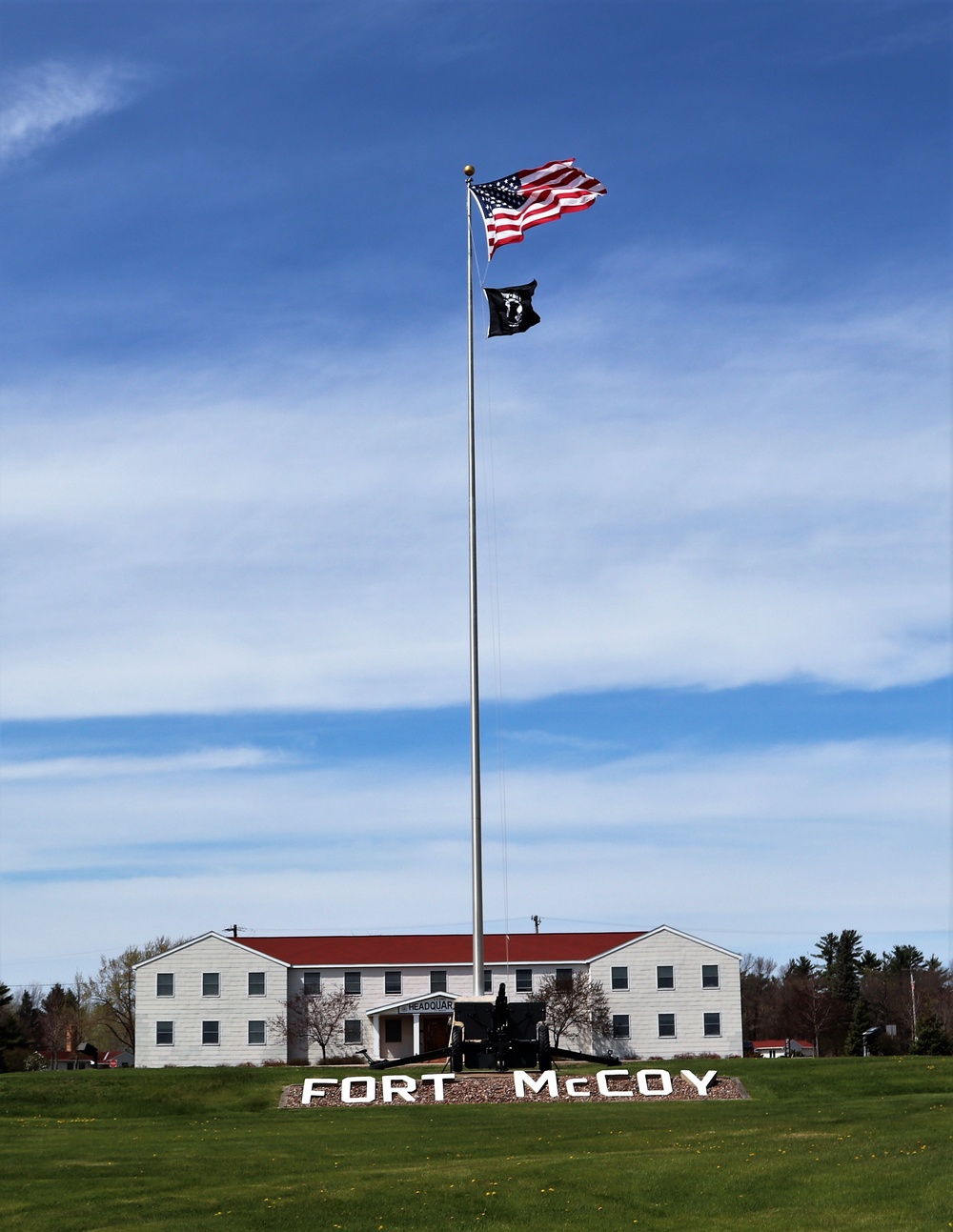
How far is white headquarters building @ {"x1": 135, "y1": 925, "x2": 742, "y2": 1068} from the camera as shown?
68125 mm

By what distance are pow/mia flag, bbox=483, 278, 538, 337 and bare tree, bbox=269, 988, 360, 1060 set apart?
43.3 meters

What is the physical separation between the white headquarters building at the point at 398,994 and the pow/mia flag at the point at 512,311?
4113cm

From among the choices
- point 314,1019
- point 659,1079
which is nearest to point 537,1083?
point 659,1079

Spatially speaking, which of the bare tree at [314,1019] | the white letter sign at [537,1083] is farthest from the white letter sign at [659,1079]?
the bare tree at [314,1019]

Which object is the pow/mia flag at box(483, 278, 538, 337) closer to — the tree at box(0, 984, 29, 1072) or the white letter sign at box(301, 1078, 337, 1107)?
the white letter sign at box(301, 1078, 337, 1107)

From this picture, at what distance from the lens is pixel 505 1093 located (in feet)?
115

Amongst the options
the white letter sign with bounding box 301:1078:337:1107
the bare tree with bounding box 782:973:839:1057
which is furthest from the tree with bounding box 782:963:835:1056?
the white letter sign with bounding box 301:1078:337:1107

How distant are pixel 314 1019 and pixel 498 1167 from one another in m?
47.8

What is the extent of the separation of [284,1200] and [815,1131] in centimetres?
1075

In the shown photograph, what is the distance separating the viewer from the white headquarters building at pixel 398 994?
68125 millimetres

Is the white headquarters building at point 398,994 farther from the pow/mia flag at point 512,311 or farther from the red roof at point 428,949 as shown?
the pow/mia flag at point 512,311

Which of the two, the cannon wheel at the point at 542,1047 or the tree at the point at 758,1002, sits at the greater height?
the cannon wheel at the point at 542,1047

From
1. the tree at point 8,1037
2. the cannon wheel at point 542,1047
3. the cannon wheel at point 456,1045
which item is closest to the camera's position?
the cannon wheel at point 456,1045

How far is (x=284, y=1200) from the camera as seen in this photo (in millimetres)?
20078
